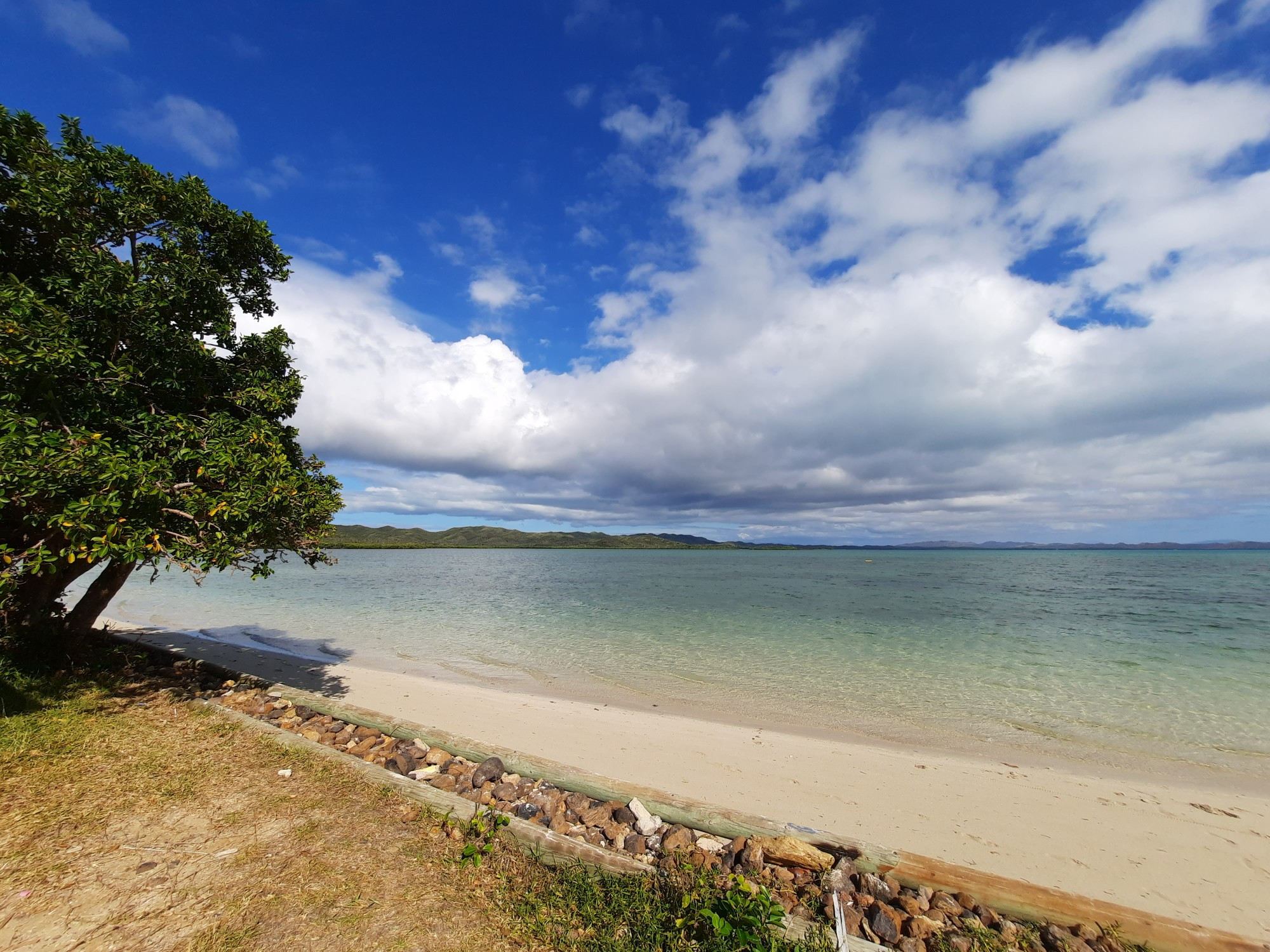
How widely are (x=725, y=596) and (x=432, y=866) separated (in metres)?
40.6

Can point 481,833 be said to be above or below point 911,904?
above

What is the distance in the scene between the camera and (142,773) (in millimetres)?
6125

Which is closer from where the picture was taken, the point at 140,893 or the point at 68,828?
the point at 140,893

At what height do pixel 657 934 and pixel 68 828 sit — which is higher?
pixel 68 828

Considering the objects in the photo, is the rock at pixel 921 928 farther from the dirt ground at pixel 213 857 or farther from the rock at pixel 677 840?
the dirt ground at pixel 213 857

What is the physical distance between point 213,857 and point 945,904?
6.85 metres

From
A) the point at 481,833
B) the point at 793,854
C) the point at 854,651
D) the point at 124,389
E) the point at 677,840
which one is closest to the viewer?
the point at 793,854

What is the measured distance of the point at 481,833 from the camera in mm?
5258

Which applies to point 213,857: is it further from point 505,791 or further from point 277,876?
point 505,791

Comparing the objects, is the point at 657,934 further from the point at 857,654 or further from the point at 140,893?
the point at 857,654

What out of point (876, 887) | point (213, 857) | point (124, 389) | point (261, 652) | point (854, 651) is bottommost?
point (854, 651)

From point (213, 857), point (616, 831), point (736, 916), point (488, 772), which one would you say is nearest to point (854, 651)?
point (616, 831)

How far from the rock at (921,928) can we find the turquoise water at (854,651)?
793 cm

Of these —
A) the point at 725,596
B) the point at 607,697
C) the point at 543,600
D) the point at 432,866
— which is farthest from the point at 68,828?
the point at 725,596
